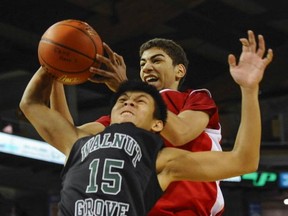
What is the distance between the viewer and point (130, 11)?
29.9ft

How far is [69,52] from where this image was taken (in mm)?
2805

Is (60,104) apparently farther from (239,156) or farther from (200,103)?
(239,156)

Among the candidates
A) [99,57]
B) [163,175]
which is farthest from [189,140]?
[99,57]

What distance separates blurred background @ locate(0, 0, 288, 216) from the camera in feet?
30.5

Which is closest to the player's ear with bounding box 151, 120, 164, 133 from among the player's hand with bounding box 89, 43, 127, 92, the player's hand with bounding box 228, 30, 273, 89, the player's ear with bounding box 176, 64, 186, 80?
the player's hand with bounding box 89, 43, 127, 92

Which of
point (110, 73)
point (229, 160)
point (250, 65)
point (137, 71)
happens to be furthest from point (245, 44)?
point (137, 71)

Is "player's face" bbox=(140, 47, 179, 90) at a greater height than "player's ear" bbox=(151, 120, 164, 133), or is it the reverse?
"player's face" bbox=(140, 47, 179, 90)

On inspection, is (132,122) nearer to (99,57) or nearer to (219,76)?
(99,57)

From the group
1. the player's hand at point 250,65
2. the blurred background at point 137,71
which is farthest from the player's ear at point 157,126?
the blurred background at point 137,71

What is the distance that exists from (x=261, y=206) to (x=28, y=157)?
4927 mm

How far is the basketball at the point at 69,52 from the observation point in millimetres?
2803

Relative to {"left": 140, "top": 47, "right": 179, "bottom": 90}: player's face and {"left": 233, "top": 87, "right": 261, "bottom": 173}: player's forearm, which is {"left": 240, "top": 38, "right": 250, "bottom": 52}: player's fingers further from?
{"left": 140, "top": 47, "right": 179, "bottom": 90}: player's face

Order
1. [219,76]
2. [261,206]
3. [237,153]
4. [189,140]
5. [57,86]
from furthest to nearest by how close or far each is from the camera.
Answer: [261,206] < [219,76] < [57,86] < [189,140] < [237,153]

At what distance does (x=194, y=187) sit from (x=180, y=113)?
0.34 meters
